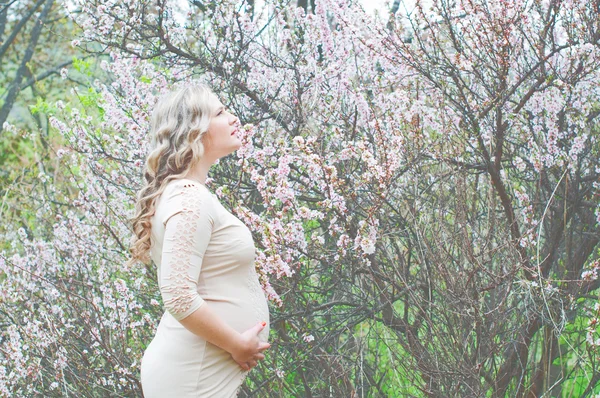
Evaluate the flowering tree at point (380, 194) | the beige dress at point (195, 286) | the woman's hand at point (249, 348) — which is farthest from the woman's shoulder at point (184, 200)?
the flowering tree at point (380, 194)

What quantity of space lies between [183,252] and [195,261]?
52 mm

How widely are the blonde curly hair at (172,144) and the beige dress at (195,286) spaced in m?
0.07

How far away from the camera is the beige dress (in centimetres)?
215

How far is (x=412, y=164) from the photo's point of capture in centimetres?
361

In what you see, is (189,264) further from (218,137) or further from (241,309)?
(218,137)

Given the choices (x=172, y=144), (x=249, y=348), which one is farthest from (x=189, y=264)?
(x=172, y=144)

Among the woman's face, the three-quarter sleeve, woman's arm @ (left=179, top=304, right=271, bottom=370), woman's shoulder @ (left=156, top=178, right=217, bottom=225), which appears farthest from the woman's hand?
the woman's face

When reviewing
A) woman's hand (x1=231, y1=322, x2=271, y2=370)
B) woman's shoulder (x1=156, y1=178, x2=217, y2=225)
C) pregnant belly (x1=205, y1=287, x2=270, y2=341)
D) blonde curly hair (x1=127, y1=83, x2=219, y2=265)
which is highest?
blonde curly hair (x1=127, y1=83, x2=219, y2=265)

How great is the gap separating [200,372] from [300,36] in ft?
8.88

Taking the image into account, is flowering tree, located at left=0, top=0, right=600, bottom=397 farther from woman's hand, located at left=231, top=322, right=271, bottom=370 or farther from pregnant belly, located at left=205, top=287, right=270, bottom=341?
woman's hand, located at left=231, top=322, right=271, bottom=370

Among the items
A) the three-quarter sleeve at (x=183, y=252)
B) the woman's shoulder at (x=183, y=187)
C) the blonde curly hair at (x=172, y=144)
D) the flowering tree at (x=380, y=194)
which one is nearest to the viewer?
the three-quarter sleeve at (x=183, y=252)

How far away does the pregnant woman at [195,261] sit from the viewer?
2.17 metres

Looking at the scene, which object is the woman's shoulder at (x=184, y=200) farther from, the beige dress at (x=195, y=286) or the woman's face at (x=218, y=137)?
the woman's face at (x=218, y=137)

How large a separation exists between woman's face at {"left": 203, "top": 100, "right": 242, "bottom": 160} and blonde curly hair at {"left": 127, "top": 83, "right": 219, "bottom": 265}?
3 centimetres
